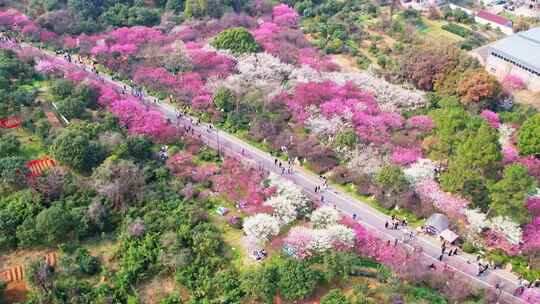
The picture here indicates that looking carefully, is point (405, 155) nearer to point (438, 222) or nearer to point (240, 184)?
point (438, 222)

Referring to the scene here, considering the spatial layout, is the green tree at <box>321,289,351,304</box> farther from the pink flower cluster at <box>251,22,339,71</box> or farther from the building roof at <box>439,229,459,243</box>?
the pink flower cluster at <box>251,22,339,71</box>

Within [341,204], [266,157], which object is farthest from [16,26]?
[341,204]

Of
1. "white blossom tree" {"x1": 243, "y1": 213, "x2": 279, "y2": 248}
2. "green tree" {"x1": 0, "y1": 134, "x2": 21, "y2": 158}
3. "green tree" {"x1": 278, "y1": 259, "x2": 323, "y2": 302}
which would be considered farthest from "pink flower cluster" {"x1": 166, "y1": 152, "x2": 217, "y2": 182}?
"green tree" {"x1": 278, "y1": 259, "x2": 323, "y2": 302}

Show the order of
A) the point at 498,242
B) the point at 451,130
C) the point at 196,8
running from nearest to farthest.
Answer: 1. the point at 498,242
2. the point at 451,130
3. the point at 196,8

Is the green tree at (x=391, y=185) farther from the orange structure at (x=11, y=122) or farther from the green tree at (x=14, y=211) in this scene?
the orange structure at (x=11, y=122)

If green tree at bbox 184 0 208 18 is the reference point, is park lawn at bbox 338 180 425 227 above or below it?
below

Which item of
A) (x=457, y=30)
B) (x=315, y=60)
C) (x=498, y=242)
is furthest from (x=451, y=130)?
(x=457, y=30)
